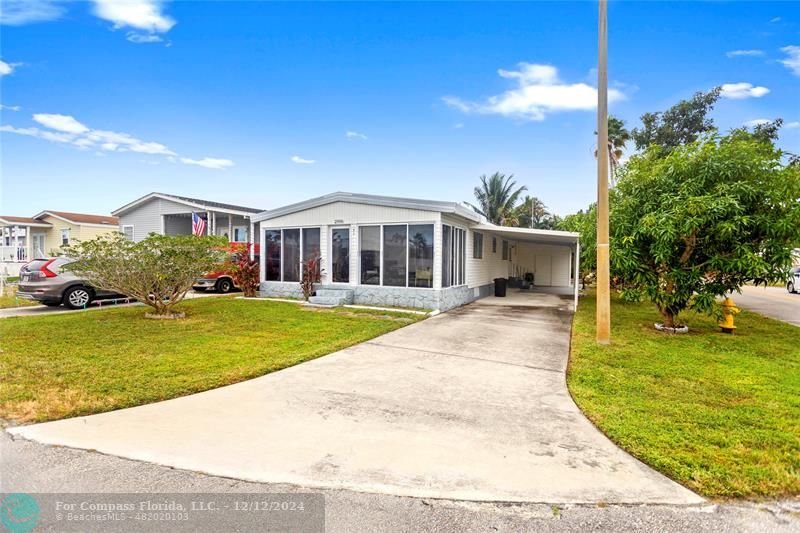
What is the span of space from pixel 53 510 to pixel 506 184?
114 ft

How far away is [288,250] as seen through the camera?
44.2 feet

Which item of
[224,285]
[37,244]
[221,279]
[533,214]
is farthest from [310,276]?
[533,214]

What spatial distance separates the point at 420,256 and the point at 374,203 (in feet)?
6.81

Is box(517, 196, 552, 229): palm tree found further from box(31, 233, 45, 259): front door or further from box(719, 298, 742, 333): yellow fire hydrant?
box(31, 233, 45, 259): front door

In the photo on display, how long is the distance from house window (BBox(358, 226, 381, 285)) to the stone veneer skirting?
0.91ft

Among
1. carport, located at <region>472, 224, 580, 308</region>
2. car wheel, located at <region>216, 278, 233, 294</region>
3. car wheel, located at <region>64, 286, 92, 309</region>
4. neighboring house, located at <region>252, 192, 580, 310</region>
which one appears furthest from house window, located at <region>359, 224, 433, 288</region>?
carport, located at <region>472, 224, 580, 308</region>

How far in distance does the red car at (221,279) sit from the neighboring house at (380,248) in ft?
4.70

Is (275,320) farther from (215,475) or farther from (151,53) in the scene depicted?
(151,53)

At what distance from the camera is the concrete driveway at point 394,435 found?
2.69m

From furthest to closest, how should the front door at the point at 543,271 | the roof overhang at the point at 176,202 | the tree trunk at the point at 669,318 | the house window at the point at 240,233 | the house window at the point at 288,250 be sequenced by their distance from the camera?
the front door at the point at 543,271
the house window at the point at 240,233
the roof overhang at the point at 176,202
the house window at the point at 288,250
the tree trunk at the point at 669,318

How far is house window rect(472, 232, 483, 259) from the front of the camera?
14.0 metres

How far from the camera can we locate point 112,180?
17875mm

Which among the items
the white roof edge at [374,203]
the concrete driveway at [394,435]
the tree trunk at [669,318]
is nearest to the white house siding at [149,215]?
the white roof edge at [374,203]

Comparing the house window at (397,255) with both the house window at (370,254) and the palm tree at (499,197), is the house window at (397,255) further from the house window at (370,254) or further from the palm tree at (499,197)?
the palm tree at (499,197)
